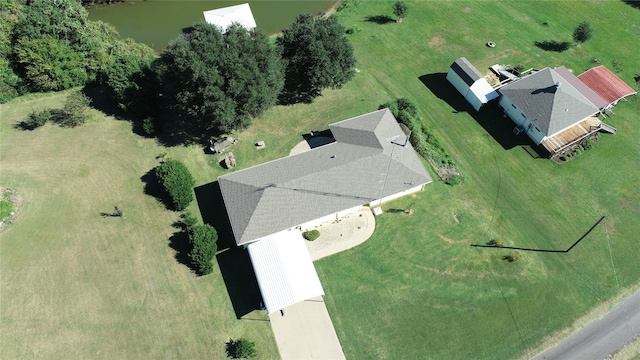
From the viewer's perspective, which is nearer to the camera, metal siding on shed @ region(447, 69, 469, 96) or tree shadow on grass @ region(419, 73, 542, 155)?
tree shadow on grass @ region(419, 73, 542, 155)

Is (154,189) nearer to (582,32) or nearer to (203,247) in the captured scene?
(203,247)

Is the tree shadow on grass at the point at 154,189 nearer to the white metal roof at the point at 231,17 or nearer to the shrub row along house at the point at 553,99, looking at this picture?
the white metal roof at the point at 231,17

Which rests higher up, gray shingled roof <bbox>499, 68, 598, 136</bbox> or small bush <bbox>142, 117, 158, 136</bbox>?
gray shingled roof <bbox>499, 68, 598, 136</bbox>

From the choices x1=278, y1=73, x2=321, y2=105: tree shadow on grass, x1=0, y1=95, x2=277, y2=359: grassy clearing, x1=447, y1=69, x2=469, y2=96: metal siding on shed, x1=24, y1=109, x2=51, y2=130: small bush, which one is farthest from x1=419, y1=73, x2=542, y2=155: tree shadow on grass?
x1=24, y1=109, x2=51, y2=130: small bush

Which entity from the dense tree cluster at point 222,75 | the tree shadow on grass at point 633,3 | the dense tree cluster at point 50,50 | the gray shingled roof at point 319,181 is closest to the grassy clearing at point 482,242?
the gray shingled roof at point 319,181

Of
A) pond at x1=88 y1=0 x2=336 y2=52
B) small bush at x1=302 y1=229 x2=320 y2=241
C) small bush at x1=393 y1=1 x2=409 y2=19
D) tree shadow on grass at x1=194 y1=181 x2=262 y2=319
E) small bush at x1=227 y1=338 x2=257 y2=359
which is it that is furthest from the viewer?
pond at x1=88 y1=0 x2=336 y2=52

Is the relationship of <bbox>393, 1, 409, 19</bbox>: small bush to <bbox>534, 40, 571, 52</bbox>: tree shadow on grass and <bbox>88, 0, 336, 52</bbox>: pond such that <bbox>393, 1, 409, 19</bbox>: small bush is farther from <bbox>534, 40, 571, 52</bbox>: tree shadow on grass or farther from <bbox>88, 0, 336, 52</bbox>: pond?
<bbox>534, 40, 571, 52</bbox>: tree shadow on grass

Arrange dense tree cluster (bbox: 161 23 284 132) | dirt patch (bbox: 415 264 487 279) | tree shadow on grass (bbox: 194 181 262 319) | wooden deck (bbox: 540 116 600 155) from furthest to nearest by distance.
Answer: wooden deck (bbox: 540 116 600 155)
dense tree cluster (bbox: 161 23 284 132)
dirt patch (bbox: 415 264 487 279)
tree shadow on grass (bbox: 194 181 262 319)

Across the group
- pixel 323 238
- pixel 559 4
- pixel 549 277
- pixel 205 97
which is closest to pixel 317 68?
pixel 205 97
